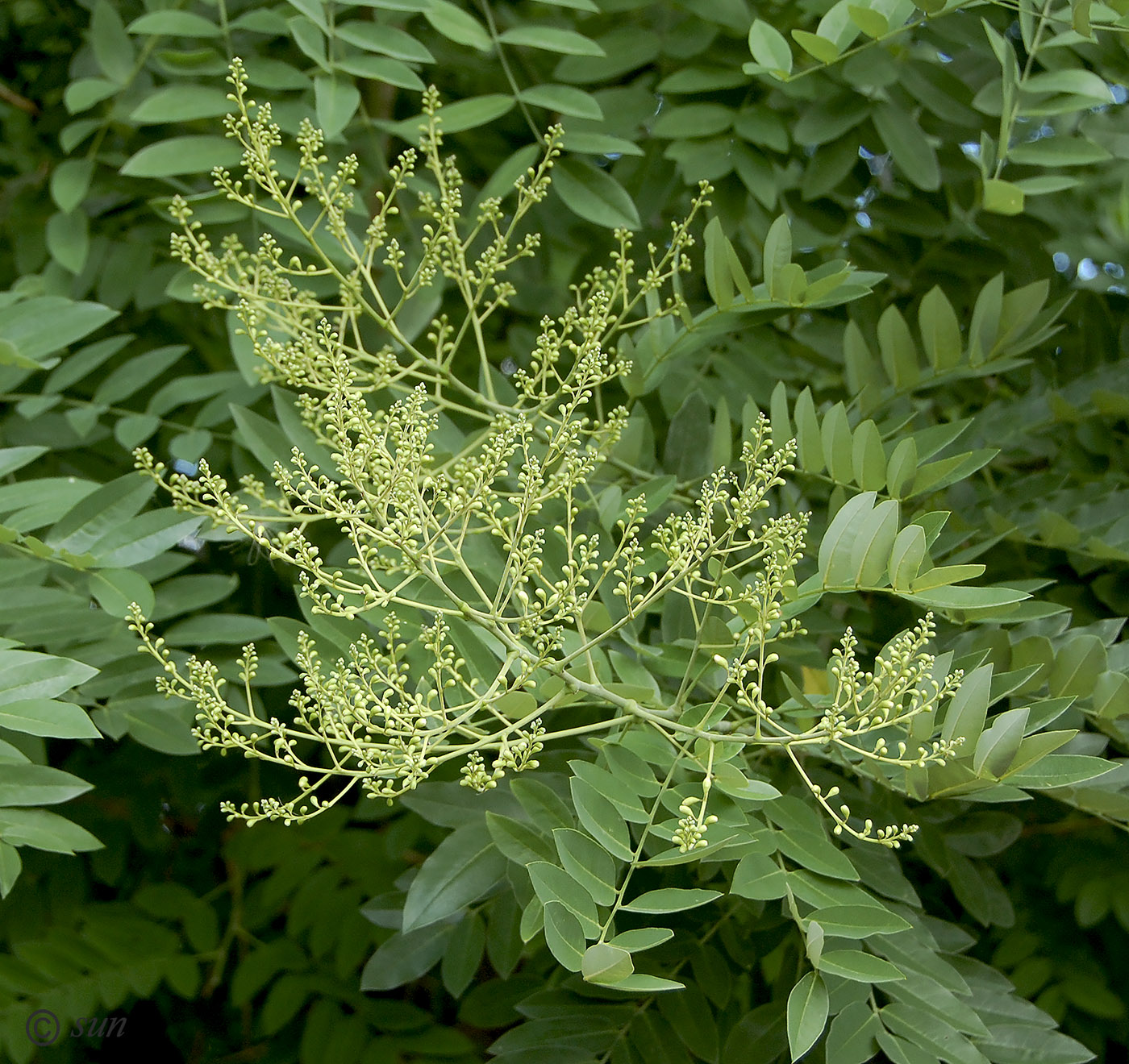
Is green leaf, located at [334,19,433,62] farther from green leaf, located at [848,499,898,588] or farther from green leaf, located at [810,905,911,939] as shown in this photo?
green leaf, located at [810,905,911,939]

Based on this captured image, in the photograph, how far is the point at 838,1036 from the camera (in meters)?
0.98

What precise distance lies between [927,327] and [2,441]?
137 cm

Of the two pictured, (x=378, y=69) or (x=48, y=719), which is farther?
(x=378, y=69)

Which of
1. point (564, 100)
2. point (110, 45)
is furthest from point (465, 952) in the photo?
point (110, 45)

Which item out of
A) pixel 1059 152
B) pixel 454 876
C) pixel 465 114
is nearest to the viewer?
pixel 454 876

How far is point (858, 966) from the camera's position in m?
0.89

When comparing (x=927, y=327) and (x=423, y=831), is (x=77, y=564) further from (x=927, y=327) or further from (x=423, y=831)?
(x=927, y=327)

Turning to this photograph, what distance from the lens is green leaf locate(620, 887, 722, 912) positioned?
85cm

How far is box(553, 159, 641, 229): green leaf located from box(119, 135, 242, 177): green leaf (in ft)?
1.46

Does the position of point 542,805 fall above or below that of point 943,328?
below

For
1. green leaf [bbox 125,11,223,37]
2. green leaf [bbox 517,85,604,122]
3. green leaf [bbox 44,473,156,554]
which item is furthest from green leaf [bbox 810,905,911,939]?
green leaf [bbox 125,11,223,37]

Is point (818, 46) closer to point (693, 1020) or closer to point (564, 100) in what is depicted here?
point (564, 100)

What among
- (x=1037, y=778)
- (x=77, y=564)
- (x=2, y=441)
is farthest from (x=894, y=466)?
(x=2, y=441)

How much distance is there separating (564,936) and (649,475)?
64cm
